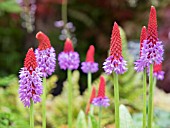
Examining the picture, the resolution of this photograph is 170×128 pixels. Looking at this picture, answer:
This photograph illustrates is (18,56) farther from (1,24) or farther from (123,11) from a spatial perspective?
(123,11)

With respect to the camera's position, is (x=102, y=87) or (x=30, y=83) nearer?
(x=30, y=83)

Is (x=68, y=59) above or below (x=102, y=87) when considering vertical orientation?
above

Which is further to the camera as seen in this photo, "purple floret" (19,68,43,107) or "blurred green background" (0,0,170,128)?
"blurred green background" (0,0,170,128)

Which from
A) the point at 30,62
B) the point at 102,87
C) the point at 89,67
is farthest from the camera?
the point at 89,67

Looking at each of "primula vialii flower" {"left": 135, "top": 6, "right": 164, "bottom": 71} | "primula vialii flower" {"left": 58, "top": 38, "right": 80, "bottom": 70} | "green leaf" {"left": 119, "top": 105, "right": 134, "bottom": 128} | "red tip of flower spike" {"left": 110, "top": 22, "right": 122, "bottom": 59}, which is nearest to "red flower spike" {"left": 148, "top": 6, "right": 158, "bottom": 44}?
"primula vialii flower" {"left": 135, "top": 6, "right": 164, "bottom": 71}

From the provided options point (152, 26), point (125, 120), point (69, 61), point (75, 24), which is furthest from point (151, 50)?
point (75, 24)

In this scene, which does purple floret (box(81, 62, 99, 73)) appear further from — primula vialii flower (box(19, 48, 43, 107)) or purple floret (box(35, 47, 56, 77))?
primula vialii flower (box(19, 48, 43, 107))

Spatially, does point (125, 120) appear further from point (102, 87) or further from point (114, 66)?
point (114, 66)
